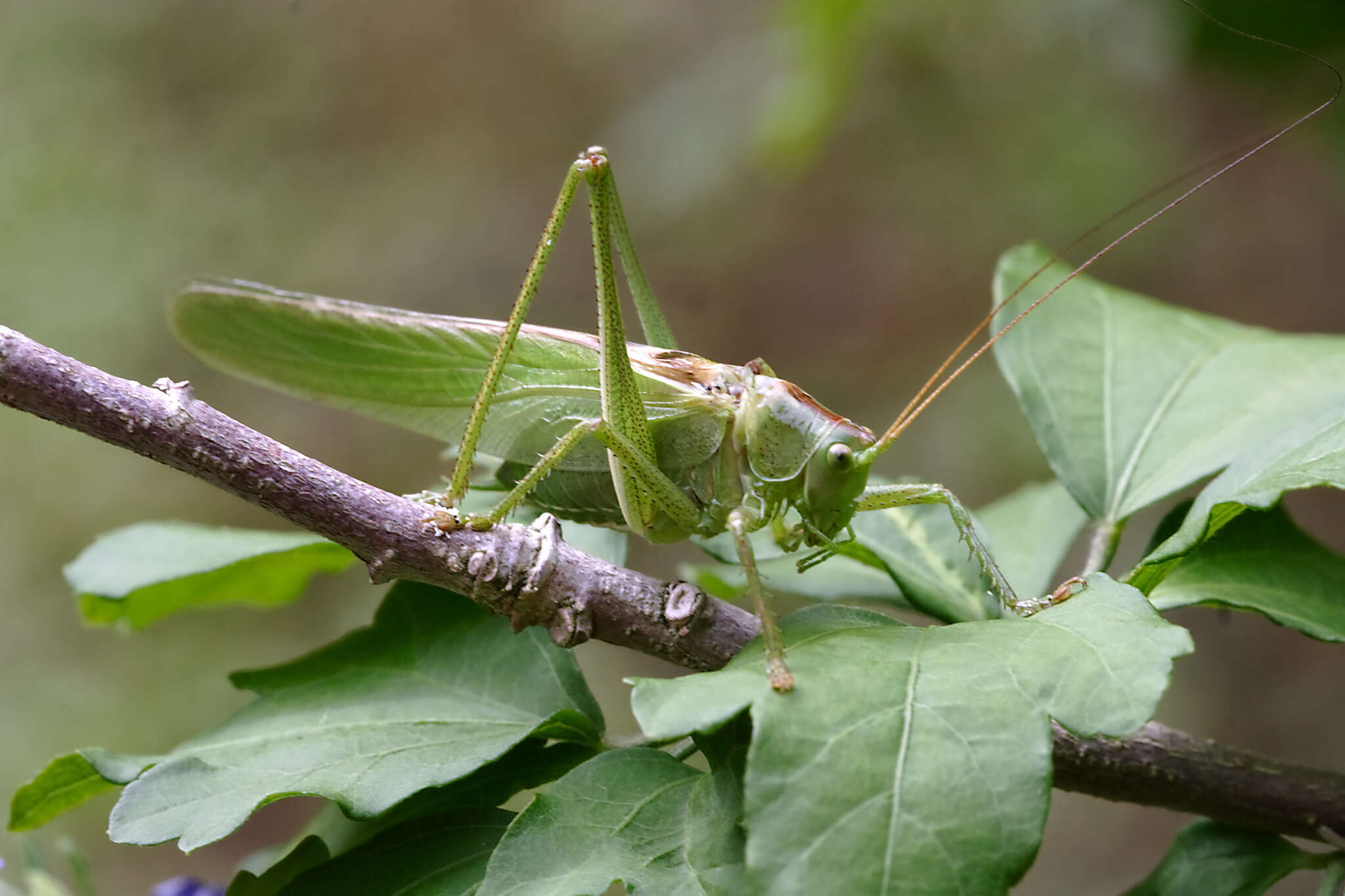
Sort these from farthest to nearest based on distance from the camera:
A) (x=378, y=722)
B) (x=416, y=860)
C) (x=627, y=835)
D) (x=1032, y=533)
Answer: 1. (x=1032, y=533)
2. (x=378, y=722)
3. (x=416, y=860)
4. (x=627, y=835)

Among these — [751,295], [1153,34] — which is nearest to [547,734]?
[1153,34]

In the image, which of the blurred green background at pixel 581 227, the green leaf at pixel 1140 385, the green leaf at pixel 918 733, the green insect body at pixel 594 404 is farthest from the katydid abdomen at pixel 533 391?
the blurred green background at pixel 581 227

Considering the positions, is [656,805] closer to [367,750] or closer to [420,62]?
[367,750]

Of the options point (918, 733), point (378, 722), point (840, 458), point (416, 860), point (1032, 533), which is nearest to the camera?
point (918, 733)

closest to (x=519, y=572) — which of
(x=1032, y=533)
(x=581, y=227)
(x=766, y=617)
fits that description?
(x=766, y=617)

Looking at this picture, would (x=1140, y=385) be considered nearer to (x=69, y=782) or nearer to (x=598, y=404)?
(x=598, y=404)

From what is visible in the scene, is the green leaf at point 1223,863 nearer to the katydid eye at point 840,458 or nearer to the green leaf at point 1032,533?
the green leaf at point 1032,533
